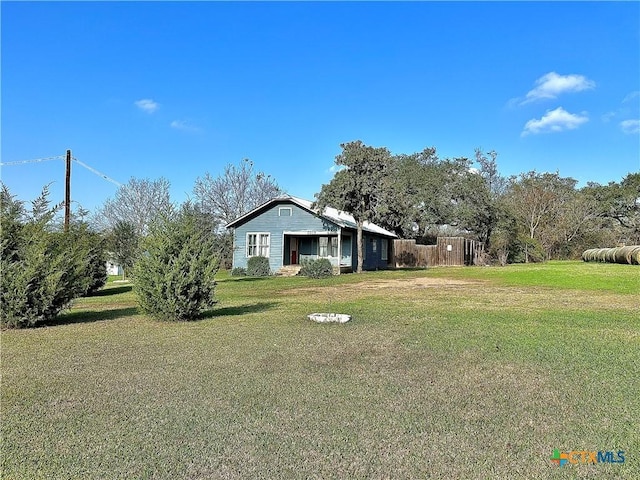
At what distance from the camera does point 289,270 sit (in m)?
24.8

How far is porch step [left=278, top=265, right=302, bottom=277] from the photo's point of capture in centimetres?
2461

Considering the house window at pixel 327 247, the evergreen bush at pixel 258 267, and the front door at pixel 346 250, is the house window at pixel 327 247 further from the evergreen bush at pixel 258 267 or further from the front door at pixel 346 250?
the evergreen bush at pixel 258 267

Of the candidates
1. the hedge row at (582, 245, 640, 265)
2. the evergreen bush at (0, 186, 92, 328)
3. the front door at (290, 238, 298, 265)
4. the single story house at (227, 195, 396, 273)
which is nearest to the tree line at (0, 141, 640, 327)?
the evergreen bush at (0, 186, 92, 328)

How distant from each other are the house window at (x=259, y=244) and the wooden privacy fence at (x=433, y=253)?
12222mm

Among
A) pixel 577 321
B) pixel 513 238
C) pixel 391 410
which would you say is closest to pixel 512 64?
pixel 577 321

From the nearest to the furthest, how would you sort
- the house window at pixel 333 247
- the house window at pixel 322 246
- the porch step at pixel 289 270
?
1. the porch step at pixel 289 270
2. the house window at pixel 333 247
3. the house window at pixel 322 246

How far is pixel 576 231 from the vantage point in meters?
36.9

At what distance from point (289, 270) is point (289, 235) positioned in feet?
7.64

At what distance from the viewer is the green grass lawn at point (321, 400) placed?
273cm

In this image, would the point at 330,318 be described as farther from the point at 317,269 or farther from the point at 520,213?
the point at 520,213

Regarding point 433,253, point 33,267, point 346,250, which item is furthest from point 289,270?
point 33,267

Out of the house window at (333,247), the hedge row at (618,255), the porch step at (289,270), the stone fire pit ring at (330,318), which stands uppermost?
the house window at (333,247)

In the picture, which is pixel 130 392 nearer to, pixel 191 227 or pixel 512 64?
pixel 191 227

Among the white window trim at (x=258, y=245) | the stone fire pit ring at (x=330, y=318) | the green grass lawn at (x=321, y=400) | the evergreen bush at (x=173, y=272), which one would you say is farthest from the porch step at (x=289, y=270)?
the green grass lawn at (x=321, y=400)
